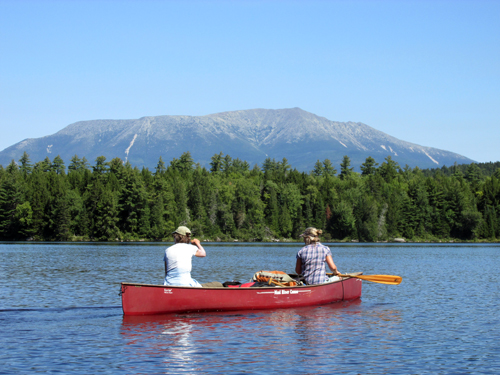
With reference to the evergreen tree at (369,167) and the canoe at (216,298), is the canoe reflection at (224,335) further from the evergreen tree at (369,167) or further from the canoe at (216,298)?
the evergreen tree at (369,167)

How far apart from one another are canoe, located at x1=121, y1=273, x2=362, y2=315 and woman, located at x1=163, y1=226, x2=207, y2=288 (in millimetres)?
273

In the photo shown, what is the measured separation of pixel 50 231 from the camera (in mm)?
104125

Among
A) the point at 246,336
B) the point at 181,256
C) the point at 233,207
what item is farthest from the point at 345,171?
the point at 246,336

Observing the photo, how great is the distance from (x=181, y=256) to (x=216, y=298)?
91.1 inches

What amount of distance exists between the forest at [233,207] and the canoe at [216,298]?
3406 inches

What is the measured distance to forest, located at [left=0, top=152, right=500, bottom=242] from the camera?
104 meters

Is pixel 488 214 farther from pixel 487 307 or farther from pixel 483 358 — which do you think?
pixel 483 358

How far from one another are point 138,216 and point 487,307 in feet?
298

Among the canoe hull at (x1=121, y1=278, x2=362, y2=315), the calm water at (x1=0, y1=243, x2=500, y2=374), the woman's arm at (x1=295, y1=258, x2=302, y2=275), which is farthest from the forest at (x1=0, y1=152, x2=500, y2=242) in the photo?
the canoe hull at (x1=121, y1=278, x2=362, y2=315)

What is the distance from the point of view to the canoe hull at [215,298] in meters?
17.3

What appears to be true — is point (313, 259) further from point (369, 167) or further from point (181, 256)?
point (369, 167)

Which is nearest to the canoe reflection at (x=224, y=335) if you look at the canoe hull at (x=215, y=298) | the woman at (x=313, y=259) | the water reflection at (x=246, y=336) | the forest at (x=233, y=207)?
the water reflection at (x=246, y=336)

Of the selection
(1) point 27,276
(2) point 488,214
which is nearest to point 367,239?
(2) point 488,214

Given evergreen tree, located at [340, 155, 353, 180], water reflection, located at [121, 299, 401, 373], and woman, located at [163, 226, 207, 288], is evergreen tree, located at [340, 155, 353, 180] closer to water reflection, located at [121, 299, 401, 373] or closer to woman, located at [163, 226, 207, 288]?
water reflection, located at [121, 299, 401, 373]
